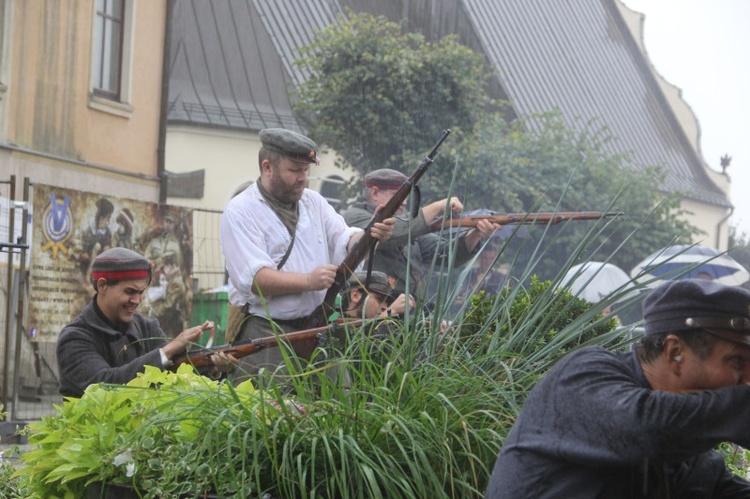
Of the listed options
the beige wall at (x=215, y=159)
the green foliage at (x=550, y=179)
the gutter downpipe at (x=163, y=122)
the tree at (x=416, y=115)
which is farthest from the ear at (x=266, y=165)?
the beige wall at (x=215, y=159)

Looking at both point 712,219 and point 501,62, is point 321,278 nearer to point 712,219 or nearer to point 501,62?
point 501,62

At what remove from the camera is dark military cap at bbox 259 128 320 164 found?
5535 millimetres

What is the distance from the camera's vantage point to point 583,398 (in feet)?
8.36

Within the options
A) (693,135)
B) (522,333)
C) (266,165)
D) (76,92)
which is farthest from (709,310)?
(693,135)

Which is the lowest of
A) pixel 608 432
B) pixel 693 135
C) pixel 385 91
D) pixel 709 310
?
pixel 608 432

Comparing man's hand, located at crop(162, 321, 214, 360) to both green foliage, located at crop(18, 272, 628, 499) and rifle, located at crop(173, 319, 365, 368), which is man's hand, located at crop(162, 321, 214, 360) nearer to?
rifle, located at crop(173, 319, 365, 368)

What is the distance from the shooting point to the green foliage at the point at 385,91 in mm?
26531

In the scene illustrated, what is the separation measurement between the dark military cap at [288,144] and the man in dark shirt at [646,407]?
3034 mm

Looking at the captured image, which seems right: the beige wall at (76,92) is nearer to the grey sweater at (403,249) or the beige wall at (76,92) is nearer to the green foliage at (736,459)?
the grey sweater at (403,249)

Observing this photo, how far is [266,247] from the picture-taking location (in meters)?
5.57

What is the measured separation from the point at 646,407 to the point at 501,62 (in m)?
43.8

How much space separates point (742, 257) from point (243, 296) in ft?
148

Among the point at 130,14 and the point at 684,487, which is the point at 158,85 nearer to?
the point at 130,14

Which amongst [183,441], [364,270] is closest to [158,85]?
[364,270]
